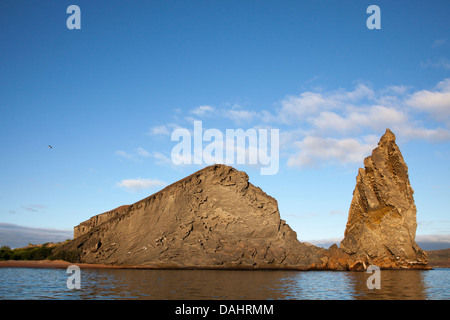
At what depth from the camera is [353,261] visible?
66.1 metres

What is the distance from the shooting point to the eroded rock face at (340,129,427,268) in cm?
6694

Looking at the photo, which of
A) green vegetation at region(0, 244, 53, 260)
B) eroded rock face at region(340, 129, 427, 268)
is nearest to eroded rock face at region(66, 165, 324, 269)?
green vegetation at region(0, 244, 53, 260)

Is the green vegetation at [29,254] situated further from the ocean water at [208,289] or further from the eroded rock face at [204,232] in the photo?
the ocean water at [208,289]

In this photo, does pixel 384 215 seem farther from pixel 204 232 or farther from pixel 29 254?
pixel 29 254

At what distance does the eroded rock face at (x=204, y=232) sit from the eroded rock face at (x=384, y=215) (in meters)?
9.12

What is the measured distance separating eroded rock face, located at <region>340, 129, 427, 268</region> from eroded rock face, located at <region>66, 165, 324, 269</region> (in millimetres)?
9123

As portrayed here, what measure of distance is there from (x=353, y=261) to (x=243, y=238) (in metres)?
20.6

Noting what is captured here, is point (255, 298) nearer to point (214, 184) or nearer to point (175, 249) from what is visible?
point (175, 249)

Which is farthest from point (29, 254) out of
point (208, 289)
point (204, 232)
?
point (208, 289)

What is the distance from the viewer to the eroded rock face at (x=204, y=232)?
63.2 meters

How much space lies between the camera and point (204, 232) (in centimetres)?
6588

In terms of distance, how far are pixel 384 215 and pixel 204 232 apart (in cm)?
3434

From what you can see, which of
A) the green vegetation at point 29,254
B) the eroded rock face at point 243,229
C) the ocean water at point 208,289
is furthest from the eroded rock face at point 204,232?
the ocean water at point 208,289
